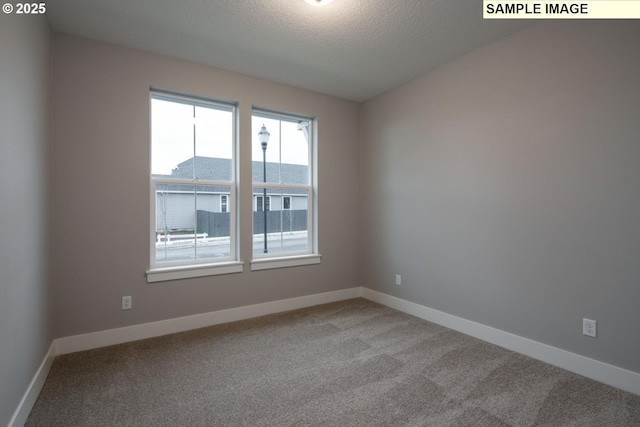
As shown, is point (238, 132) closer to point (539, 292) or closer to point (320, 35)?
point (320, 35)

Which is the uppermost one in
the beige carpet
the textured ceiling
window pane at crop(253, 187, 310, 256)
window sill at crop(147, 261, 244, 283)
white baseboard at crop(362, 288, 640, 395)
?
the textured ceiling

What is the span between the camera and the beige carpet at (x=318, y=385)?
175 cm

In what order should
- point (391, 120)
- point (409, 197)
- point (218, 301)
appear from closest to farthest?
point (218, 301) < point (409, 197) < point (391, 120)

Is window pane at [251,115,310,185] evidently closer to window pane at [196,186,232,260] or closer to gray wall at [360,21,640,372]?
window pane at [196,186,232,260]

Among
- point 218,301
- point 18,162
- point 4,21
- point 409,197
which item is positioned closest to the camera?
point 4,21

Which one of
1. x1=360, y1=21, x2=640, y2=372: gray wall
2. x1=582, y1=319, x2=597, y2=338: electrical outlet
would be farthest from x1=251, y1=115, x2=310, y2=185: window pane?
x1=582, y1=319, x2=597, y2=338: electrical outlet

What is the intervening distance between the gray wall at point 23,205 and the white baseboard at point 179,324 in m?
0.25

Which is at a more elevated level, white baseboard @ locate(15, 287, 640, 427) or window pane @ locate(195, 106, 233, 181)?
window pane @ locate(195, 106, 233, 181)

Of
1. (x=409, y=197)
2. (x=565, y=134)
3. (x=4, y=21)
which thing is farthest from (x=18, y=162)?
(x=565, y=134)

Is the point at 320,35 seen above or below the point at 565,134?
above

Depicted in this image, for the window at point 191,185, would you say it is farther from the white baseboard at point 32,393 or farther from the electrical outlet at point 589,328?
the electrical outlet at point 589,328

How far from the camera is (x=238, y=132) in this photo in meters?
3.36

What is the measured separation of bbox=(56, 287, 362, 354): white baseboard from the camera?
2584 mm

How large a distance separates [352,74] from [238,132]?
138 cm
